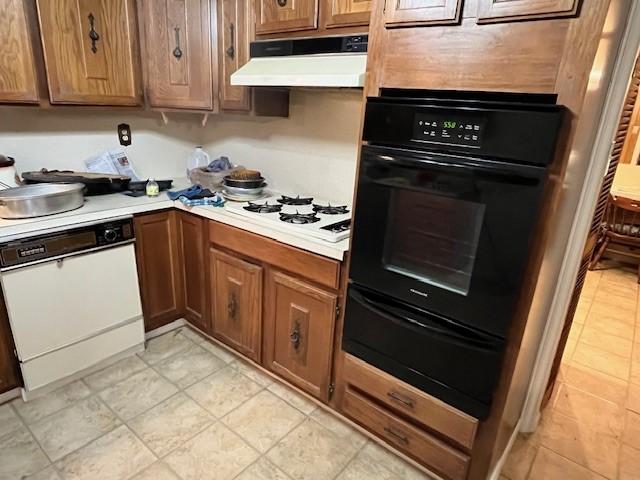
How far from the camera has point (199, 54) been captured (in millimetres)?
2154

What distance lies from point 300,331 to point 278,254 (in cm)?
39

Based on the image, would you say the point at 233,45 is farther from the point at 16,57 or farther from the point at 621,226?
the point at 621,226

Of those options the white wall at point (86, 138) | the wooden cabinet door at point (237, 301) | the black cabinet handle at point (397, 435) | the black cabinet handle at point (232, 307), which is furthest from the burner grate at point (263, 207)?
the black cabinet handle at point (397, 435)

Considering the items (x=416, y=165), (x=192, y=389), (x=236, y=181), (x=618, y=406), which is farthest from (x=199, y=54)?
(x=618, y=406)

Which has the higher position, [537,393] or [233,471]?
[537,393]

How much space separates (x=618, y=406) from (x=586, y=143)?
1.64 m

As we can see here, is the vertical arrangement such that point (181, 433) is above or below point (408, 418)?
below

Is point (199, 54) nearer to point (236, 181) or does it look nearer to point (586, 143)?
point (236, 181)

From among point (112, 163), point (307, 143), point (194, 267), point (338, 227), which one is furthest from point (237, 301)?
point (112, 163)

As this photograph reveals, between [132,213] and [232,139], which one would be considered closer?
[132,213]

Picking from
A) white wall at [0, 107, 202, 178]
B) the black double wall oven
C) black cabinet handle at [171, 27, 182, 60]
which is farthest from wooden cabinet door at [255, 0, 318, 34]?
white wall at [0, 107, 202, 178]

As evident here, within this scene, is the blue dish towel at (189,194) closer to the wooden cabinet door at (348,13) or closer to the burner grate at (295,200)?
the burner grate at (295,200)

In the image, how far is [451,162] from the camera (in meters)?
1.21

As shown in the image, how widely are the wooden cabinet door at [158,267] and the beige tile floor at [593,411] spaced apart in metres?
1.99
